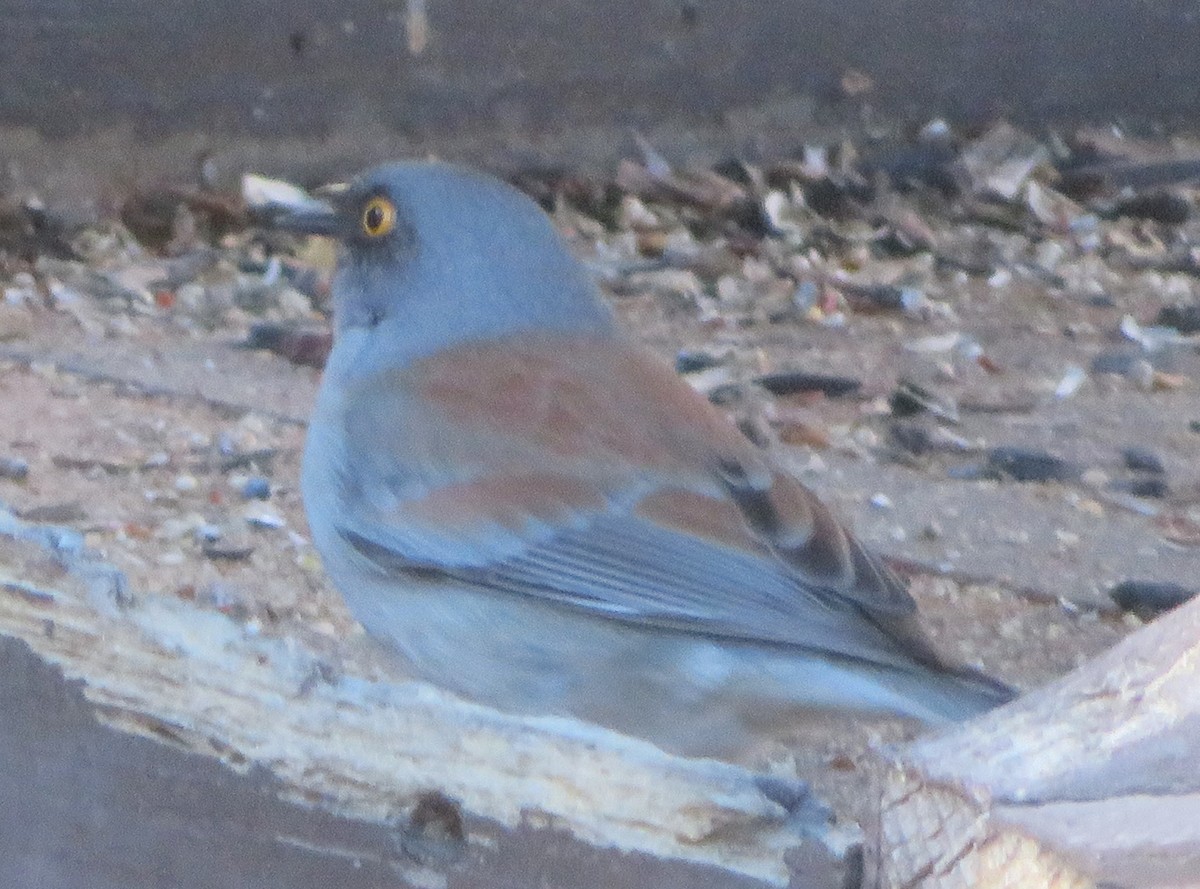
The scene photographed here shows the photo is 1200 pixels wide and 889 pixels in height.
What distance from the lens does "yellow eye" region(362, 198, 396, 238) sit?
3145 mm

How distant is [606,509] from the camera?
99.1 inches

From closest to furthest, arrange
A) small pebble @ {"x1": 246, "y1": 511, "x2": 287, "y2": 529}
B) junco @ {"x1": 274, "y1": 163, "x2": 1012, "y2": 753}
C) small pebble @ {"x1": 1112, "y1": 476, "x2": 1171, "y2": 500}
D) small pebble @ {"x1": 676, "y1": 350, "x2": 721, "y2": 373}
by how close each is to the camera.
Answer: junco @ {"x1": 274, "y1": 163, "x2": 1012, "y2": 753} < small pebble @ {"x1": 246, "y1": 511, "x2": 287, "y2": 529} < small pebble @ {"x1": 1112, "y1": 476, "x2": 1171, "y2": 500} < small pebble @ {"x1": 676, "y1": 350, "x2": 721, "y2": 373}

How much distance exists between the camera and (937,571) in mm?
2727

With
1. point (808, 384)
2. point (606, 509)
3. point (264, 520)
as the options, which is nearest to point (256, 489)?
point (264, 520)

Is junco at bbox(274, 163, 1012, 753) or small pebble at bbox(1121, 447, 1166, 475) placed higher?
junco at bbox(274, 163, 1012, 753)

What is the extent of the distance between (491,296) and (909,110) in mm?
2550

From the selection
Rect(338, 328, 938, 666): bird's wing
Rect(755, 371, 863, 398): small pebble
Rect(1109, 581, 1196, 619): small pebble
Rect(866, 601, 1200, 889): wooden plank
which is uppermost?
Rect(866, 601, 1200, 889): wooden plank

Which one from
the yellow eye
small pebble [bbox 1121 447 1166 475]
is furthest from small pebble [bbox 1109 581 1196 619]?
the yellow eye

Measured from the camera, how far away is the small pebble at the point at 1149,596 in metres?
2.57

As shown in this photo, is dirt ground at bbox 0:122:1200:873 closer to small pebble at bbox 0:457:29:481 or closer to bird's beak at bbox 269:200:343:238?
small pebble at bbox 0:457:29:481

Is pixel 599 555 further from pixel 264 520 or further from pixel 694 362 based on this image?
pixel 694 362

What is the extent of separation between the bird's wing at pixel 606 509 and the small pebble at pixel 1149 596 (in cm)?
39

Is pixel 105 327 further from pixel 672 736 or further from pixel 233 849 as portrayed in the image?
pixel 233 849

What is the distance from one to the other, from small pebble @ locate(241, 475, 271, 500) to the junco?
104mm
